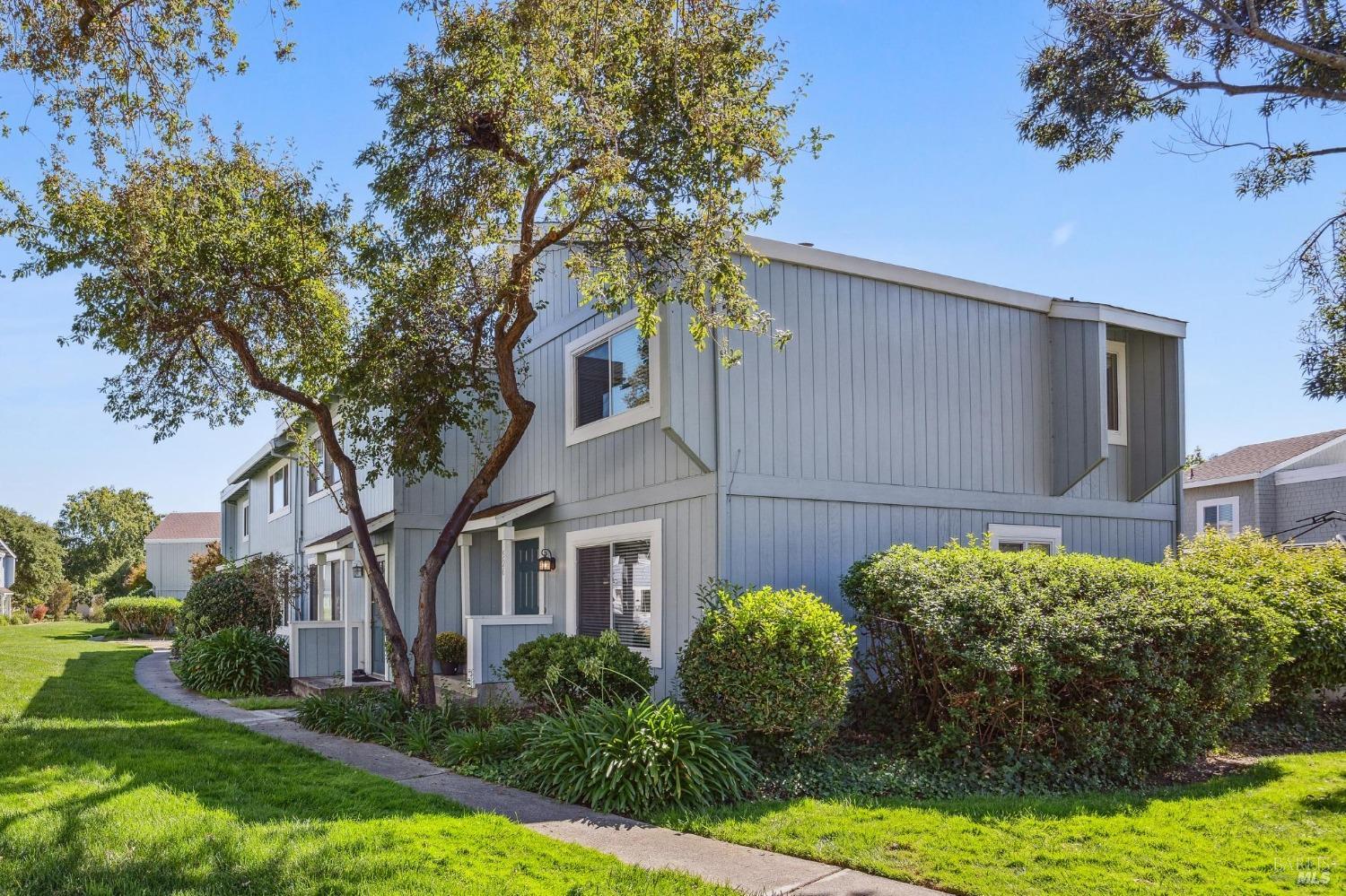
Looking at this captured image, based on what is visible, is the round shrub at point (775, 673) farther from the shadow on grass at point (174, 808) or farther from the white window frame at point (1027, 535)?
the white window frame at point (1027, 535)

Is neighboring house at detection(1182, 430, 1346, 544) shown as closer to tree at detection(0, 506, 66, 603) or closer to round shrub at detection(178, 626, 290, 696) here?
round shrub at detection(178, 626, 290, 696)

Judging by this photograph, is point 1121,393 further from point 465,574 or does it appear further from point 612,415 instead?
point 465,574

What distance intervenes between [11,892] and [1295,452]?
2573 cm

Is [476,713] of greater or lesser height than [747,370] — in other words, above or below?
below

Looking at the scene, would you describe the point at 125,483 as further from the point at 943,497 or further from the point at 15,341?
the point at 943,497

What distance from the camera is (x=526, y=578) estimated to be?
1419 cm

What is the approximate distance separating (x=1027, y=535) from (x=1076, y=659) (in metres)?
4.28

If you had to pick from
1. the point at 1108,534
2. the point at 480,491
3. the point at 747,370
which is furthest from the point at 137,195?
the point at 1108,534

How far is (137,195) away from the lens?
11.1 metres

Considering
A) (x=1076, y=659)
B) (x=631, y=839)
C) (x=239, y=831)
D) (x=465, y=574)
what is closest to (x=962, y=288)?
(x=1076, y=659)

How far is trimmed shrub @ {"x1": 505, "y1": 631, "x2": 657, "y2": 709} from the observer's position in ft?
31.6

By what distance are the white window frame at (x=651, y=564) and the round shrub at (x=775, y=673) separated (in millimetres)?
2216

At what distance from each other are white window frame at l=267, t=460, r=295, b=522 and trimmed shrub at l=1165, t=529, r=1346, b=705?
1782cm

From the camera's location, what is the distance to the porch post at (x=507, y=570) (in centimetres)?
1399
